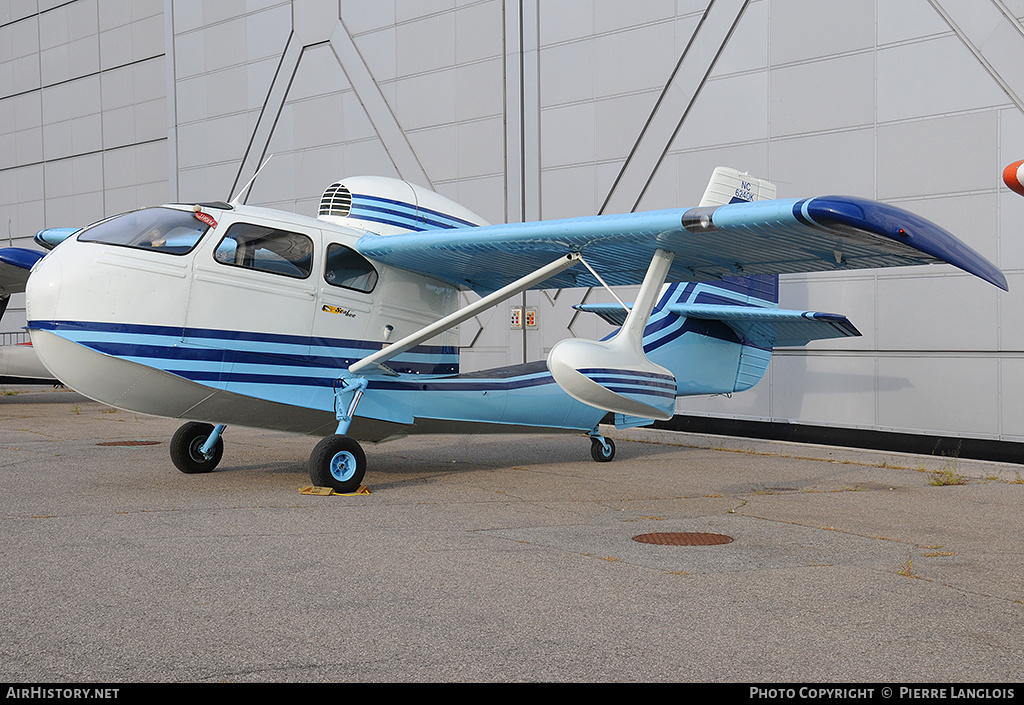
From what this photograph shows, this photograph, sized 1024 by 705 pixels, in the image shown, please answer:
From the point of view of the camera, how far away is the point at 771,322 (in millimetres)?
10844

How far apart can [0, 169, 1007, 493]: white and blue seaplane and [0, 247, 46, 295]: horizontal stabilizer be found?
1113cm

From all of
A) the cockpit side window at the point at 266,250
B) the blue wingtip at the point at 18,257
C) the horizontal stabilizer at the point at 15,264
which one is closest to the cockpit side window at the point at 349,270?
the cockpit side window at the point at 266,250

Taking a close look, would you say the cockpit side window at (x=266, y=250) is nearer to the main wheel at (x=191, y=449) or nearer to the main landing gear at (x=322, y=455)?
the main landing gear at (x=322, y=455)

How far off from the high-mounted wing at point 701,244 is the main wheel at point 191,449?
2.60 metres

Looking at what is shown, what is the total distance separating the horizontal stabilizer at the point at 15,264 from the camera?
18.3m

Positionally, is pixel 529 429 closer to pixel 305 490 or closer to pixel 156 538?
pixel 305 490

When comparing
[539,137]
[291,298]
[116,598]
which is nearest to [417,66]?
[539,137]

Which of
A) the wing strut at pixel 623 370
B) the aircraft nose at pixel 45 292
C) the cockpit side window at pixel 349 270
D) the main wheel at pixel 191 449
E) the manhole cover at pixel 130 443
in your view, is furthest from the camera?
the manhole cover at pixel 130 443

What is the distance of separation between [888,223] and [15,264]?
17253 millimetres

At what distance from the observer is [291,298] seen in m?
8.63

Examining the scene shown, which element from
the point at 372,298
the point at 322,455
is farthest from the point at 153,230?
the point at 322,455

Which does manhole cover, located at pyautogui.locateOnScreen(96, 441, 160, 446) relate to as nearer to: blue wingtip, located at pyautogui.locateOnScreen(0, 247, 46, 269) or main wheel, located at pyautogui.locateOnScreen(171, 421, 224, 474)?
main wheel, located at pyautogui.locateOnScreen(171, 421, 224, 474)

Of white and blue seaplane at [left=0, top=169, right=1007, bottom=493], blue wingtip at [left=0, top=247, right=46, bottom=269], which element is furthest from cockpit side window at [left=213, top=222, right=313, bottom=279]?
blue wingtip at [left=0, top=247, right=46, bottom=269]

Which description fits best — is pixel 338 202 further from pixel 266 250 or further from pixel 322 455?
pixel 322 455
